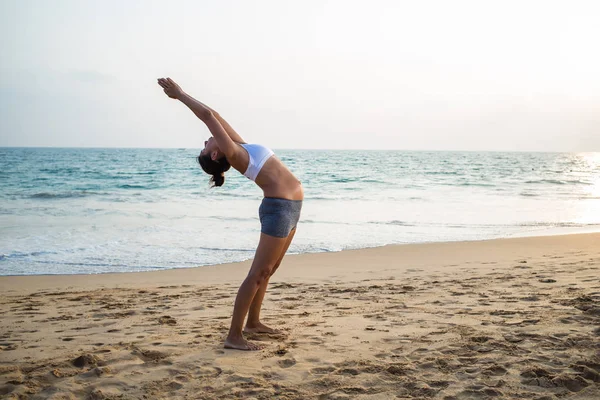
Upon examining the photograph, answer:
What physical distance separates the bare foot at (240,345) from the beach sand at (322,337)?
2.4 inches

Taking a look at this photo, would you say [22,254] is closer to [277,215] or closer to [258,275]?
[258,275]

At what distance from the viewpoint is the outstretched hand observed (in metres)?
3.67

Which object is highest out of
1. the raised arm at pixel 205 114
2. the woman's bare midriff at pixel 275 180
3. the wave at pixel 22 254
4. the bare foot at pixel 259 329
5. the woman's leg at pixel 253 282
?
the raised arm at pixel 205 114

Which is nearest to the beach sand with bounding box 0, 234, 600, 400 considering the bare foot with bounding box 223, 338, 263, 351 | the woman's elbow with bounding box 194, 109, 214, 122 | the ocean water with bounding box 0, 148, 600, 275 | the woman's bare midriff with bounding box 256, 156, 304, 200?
the bare foot with bounding box 223, 338, 263, 351

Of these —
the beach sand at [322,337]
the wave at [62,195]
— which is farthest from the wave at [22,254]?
the wave at [62,195]

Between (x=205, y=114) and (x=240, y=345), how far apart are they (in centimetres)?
169

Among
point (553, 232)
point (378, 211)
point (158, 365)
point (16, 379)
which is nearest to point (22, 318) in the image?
point (16, 379)

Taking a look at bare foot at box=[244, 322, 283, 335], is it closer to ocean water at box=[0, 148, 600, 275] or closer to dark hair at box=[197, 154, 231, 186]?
dark hair at box=[197, 154, 231, 186]

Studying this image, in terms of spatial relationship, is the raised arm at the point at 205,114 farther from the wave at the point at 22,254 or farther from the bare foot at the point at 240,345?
the wave at the point at 22,254

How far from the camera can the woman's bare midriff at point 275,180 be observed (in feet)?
12.7

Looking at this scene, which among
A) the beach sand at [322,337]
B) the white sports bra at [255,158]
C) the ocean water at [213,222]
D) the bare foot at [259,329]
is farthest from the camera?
the ocean water at [213,222]

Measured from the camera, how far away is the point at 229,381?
3.37 meters

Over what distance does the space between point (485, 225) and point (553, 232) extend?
1838 mm

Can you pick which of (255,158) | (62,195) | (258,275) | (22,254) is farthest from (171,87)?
(62,195)
